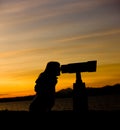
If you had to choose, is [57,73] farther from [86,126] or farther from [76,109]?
[86,126]

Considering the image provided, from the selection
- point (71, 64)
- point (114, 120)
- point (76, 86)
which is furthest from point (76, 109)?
point (114, 120)

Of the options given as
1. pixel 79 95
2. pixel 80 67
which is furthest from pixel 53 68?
pixel 79 95

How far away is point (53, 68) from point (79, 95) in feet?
4.33

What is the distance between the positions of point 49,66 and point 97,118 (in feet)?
12.1

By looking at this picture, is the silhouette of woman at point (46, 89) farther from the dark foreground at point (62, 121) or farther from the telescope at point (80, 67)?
the dark foreground at point (62, 121)

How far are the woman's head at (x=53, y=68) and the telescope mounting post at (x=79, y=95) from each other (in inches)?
32.4

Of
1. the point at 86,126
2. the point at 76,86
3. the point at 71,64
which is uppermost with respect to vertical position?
the point at 71,64

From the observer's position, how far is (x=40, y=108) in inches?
486

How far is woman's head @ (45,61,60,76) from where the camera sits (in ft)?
40.6

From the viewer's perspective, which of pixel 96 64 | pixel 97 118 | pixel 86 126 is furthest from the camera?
pixel 96 64

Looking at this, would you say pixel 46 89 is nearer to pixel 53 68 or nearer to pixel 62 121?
pixel 53 68

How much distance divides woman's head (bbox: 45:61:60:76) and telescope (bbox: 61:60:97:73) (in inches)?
7.3

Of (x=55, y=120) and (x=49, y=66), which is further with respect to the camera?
(x=49, y=66)

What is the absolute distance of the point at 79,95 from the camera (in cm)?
1212
